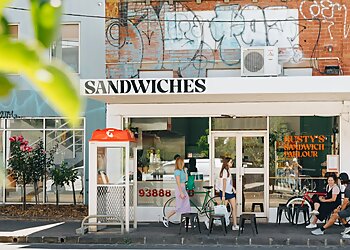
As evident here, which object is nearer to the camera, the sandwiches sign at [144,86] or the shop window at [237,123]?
the sandwiches sign at [144,86]

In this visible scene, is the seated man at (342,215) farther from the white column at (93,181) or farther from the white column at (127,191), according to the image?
the white column at (93,181)

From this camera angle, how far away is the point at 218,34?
57.7 ft

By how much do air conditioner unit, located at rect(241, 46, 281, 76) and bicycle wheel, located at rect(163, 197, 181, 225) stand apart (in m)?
3.71

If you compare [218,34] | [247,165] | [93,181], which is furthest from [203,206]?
[218,34]

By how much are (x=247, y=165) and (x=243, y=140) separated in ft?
2.17

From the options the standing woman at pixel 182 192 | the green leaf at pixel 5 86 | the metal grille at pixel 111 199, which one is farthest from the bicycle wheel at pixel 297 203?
the green leaf at pixel 5 86

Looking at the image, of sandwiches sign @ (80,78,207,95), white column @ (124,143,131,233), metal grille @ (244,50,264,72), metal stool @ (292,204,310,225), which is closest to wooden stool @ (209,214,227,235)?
white column @ (124,143,131,233)

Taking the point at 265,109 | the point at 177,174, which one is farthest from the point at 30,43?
the point at 265,109

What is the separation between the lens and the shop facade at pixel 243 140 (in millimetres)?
16797

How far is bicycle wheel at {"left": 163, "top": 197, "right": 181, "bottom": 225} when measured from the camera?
16484mm

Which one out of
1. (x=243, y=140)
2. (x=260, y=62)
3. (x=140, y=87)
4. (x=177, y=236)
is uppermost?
(x=260, y=62)

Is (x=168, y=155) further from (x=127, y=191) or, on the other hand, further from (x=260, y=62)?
(x=260, y=62)

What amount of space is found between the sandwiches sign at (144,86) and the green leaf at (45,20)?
1467 cm

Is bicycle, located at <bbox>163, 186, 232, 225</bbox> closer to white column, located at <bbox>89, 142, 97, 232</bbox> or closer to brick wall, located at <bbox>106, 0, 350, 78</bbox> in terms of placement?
white column, located at <bbox>89, 142, 97, 232</bbox>
